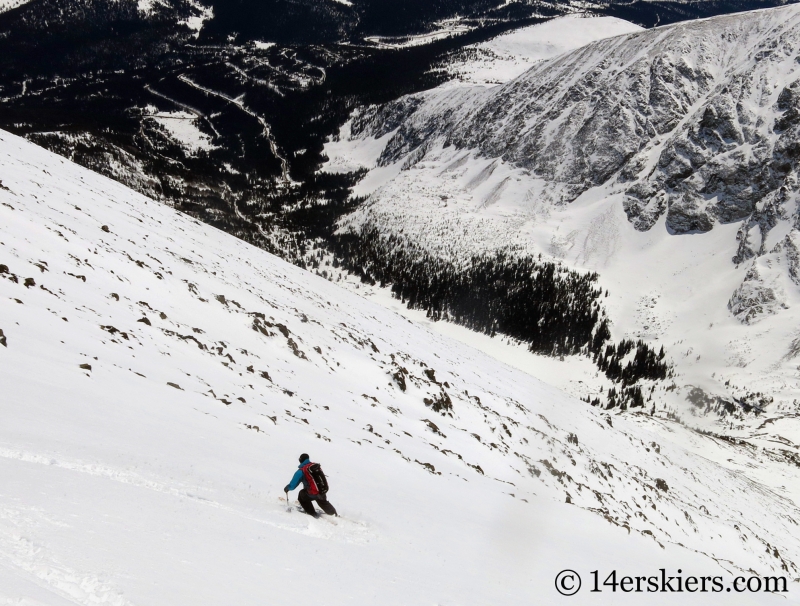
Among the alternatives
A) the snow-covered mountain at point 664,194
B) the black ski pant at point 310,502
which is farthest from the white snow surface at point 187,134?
the black ski pant at point 310,502

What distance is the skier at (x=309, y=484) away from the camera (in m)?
9.61

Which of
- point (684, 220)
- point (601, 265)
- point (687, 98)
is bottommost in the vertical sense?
point (601, 265)

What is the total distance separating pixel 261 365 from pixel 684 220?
286 ft

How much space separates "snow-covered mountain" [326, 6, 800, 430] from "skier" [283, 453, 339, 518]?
186 feet

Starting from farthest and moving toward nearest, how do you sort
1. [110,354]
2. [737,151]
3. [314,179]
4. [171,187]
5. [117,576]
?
[314,179]
[171,187]
[737,151]
[110,354]
[117,576]

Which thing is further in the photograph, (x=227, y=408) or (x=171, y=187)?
(x=171, y=187)

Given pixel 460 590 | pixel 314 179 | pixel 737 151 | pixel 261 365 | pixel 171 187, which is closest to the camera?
pixel 460 590

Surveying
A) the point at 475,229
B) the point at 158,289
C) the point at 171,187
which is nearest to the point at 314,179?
the point at 171,187

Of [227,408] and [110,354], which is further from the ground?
[110,354]

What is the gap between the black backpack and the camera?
9.60m

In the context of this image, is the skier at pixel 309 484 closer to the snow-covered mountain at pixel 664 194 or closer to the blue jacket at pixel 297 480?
the blue jacket at pixel 297 480

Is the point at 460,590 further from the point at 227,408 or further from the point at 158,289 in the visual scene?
the point at 158,289

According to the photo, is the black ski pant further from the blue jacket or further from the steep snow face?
the steep snow face

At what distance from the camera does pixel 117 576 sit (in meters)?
4.98
